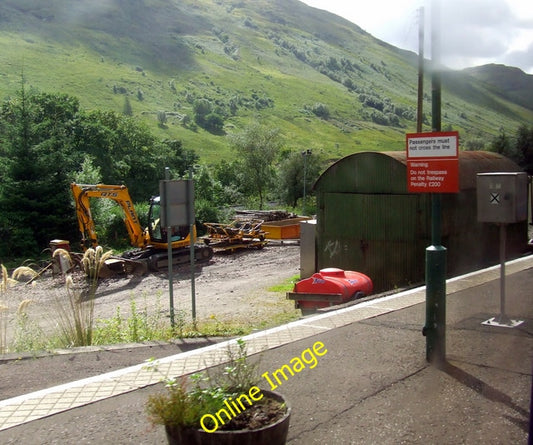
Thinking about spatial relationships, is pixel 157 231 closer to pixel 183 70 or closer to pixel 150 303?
pixel 150 303

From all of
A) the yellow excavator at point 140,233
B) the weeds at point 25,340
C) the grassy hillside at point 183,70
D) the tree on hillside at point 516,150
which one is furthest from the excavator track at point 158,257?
the weeds at point 25,340

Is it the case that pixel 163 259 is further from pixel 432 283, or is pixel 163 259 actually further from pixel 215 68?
pixel 215 68

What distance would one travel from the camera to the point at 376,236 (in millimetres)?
17984

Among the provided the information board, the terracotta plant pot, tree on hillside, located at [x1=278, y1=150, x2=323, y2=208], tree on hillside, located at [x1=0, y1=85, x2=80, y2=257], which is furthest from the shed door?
tree on hillside, located at [x1=278, y1=150, x2=323, y2=208]

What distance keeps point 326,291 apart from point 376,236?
519cm

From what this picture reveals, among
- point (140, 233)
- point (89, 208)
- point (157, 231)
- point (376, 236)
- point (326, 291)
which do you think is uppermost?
point (89, 208)

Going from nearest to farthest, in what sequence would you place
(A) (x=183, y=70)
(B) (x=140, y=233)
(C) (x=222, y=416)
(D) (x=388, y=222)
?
(C) (x=222, y=416), (D) (x=388, y=222), (B) (x=140, y=233), (A) (x=183, y=70)

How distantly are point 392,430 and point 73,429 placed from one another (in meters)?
2.75

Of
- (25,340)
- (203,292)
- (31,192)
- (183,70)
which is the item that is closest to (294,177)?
(31,192)

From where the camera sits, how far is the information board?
6.47 m

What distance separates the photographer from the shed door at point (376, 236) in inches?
675

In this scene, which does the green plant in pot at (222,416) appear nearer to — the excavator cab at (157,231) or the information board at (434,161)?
the information board at (434,161)

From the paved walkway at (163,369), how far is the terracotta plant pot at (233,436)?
5.78 feet

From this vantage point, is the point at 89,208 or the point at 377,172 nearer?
the point at 377,172
